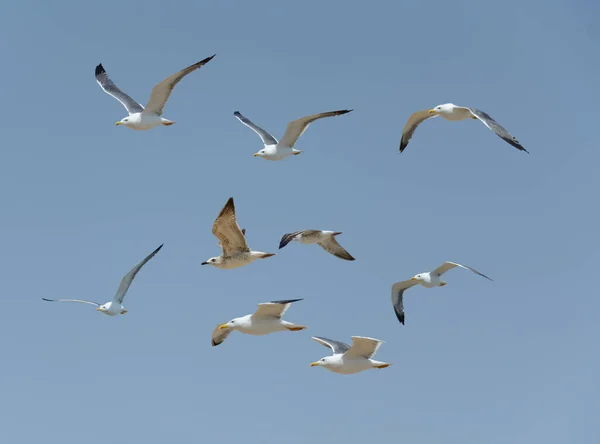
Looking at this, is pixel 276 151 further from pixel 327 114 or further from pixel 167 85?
pixel 167 85

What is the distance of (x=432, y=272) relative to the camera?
92.1 ft

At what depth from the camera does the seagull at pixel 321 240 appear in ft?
77.0

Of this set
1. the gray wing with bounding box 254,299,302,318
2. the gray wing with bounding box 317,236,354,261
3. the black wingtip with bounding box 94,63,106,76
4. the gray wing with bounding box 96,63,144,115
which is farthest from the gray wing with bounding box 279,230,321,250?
the black wingtip with bounding box 94,63,106,76

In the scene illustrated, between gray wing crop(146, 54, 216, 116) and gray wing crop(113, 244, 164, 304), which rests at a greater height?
gray wing crop(146, 54, 216, 116)

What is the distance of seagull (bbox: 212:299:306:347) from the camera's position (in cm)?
1905

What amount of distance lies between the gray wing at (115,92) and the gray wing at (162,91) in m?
0.89

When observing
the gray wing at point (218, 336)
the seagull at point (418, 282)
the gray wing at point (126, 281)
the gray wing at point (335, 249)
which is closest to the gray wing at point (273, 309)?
the gray wing at point (218, 336)

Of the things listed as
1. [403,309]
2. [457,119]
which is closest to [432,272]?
[403,309]

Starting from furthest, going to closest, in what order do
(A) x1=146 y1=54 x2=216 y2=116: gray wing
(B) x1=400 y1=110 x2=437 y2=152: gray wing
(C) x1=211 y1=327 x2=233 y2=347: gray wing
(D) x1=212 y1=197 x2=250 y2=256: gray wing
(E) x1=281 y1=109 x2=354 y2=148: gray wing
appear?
(B) x1=400 y1=110 x2=437 y2=152: gray wing
(E) x1=281 y1=109 x2=354 y2=148: gray wing
(A) x1=146 y1=54 x2=216 y2=116: gray wing
(C) x1=211 y1=327 x2=233 y2=347: gray wing
(D) x1=212 y1=197 x2=250 y2=256: gray wing

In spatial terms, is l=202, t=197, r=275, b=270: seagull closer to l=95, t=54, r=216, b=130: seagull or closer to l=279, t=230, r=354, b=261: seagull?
l=279, t=230, r=354, b=261: seagull

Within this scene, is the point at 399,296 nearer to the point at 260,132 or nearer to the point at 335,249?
the point at 335,249

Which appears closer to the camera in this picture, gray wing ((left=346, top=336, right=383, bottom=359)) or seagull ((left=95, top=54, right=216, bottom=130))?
gray wing ((left=346, top=336, right=383, bottom=359))

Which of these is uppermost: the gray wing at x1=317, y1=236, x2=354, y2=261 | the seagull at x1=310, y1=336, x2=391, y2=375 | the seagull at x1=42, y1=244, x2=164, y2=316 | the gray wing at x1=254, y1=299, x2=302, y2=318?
the gray wing at x1=254, y1=299, x2=302, y2=318

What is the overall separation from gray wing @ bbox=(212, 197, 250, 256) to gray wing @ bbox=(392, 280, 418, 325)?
9188 mm
